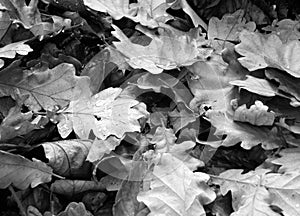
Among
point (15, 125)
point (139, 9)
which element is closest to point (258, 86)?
point (139, 9)

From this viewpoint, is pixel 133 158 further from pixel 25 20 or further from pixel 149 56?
pixel 25 20

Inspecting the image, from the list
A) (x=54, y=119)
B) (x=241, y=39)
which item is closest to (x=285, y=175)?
(x=241, y=39)

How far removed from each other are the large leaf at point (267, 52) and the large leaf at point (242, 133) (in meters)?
0.11

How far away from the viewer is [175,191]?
0.75 meters

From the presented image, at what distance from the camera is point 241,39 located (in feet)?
2.99

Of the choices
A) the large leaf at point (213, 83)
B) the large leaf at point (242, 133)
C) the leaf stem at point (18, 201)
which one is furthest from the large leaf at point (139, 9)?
the leaf stem at point (18, 201)

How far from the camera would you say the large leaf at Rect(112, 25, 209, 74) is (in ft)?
2.94

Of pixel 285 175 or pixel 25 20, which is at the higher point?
pixel 25 20

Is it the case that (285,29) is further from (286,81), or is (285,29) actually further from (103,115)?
(103,115)

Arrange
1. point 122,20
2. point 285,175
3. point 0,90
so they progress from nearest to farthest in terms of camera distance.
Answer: point 285,175 → point 0,90 → point 122,20

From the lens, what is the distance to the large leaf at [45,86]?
0.87 meters

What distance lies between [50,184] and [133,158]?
14 cm

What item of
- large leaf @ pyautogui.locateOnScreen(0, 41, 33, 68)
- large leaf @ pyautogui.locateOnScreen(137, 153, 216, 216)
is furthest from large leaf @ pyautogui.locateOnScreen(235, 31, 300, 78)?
large leaf @ pyautogui.locateOnScreen(0, 41, 33, 68)

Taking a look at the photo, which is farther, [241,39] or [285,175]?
[241,39]
